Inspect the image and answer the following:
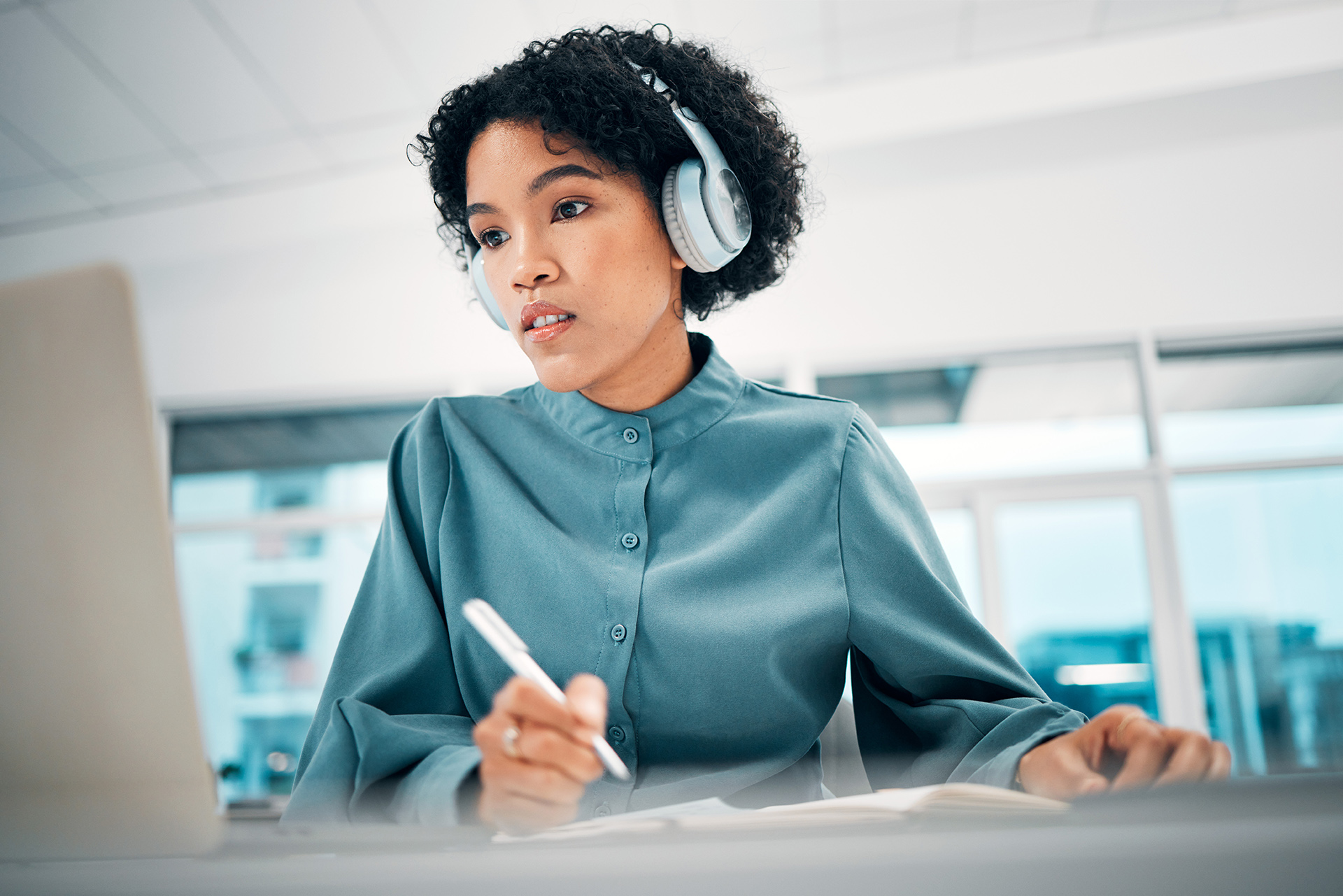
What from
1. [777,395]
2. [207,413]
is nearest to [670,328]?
[777,395]

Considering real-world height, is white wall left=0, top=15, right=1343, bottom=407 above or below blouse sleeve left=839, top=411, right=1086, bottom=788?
above

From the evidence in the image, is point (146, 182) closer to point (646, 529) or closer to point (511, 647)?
point (646, 529)

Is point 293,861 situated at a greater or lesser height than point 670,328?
lesser

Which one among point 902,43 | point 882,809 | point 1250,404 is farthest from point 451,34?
point 1250,404

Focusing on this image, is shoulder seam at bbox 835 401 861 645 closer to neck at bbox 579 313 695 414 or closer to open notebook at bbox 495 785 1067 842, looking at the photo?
neck at bbox 579 313 695 414

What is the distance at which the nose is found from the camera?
87cm

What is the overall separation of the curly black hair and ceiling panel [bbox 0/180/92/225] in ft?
14.4

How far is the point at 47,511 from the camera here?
1.17 feet

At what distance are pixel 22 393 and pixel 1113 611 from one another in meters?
4.49

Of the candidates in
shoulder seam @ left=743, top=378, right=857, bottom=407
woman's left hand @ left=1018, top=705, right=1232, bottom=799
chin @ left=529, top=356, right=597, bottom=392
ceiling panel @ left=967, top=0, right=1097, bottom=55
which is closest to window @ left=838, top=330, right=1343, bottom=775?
ceiling panel @ left=967, top=0, right=1097, bottom=55

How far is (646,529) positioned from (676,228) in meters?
0.34

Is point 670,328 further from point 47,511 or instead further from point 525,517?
point 47,511

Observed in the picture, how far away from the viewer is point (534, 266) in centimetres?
87

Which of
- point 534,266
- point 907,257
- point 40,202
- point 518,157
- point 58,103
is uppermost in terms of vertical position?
point 58,103
